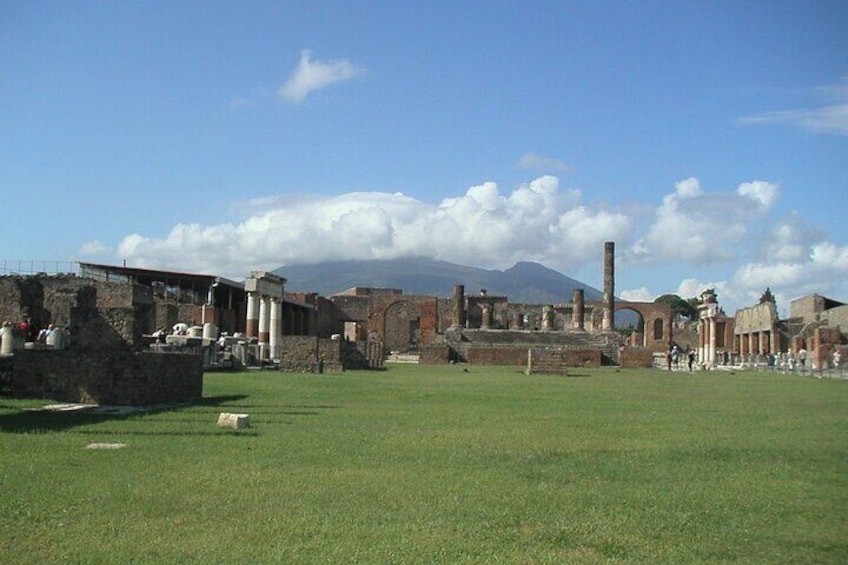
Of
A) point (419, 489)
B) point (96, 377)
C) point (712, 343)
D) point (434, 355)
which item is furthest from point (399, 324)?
point (419, 489)

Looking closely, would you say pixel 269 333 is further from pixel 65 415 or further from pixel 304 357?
pixel 65 415

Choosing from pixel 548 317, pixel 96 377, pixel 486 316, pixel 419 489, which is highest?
pixel 548 317

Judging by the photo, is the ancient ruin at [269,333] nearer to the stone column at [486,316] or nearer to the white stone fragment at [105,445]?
the stone column at [486,316]

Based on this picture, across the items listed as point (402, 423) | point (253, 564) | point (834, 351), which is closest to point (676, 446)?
point (402, 423)

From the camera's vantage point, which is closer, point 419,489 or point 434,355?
point 419,489

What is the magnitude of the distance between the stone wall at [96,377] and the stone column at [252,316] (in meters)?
27.5

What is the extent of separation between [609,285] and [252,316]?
34530 mm

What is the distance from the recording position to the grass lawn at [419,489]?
20.9ft

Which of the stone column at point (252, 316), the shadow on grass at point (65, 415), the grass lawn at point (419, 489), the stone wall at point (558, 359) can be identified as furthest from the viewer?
the stone column at point (252, 316)

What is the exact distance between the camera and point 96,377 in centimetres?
Result: 1756

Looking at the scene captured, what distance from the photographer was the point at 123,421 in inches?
559

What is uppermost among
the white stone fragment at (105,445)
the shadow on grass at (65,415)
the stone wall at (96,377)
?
the stone wall at (96,377)

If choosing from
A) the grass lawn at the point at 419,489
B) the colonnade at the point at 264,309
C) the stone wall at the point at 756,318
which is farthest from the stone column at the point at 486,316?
the grass lawn at the point at 419,489

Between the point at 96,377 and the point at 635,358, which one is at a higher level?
the point at 635,358
